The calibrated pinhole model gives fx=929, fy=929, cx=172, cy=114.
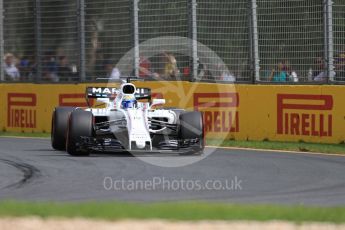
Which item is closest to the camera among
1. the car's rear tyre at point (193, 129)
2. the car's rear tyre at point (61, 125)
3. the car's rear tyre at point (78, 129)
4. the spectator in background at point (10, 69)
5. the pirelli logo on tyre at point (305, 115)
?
the car's rear tyre at point (78, 129)

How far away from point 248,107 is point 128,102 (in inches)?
139

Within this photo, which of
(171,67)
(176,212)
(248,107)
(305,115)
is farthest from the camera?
(171,67)

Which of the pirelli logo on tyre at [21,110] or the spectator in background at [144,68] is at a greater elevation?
the spectator in background at [144,68]

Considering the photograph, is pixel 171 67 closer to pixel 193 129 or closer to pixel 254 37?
pixel 254 37

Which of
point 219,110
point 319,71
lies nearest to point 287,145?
point 319,71

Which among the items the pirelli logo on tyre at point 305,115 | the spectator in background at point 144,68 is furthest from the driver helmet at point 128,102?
the spectator in background at point 144,68

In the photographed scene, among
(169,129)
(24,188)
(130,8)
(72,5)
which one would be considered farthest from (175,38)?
(24,188)

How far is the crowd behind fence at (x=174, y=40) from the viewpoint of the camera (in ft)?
55.7

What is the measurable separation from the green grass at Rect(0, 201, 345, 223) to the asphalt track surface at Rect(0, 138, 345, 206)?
1.79 meters

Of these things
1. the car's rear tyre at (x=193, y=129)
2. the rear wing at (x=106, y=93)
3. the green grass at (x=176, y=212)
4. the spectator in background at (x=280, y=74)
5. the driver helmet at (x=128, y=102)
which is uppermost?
the spectator in background at (x=280, y=74)

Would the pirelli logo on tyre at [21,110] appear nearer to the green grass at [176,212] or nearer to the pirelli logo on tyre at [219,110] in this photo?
the pirelli logo on tyre at [219,110]

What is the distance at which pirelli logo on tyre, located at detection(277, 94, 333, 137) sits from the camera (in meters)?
16.4

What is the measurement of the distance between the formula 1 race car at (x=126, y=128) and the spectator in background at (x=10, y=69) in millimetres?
6098

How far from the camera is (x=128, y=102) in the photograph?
48.3 feet
